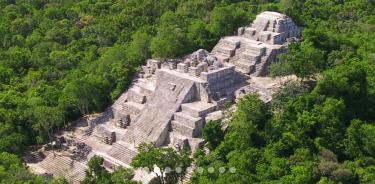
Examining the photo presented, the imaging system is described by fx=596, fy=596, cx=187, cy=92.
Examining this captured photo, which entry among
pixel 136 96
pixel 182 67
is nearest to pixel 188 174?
pixel 136 96

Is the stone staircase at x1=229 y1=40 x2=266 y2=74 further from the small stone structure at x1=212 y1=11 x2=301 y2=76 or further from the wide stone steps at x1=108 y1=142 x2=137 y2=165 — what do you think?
the wide stone steps at x1=108 y1=142 x2=137 y2=165

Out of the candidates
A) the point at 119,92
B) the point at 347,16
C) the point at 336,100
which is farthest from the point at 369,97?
the point at 347,16

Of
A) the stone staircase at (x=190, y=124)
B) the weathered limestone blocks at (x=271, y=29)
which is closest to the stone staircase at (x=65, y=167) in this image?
the stone staircase at (x=190, y=124)

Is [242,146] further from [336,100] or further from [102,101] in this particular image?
[102,101]

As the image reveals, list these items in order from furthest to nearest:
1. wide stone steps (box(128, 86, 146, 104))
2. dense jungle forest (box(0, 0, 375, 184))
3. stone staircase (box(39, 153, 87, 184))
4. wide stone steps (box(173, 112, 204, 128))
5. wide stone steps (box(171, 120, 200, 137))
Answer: wide stone steps (box(128, 86, 146, 104))
stone staircase (box(39, 153, 87, 184))
wide stone steps (box(171, 120, 200, 137))
wide stone steps (box(173, 112, 204, 128))
dense jungle forest (box(0, 0, 375, 184))

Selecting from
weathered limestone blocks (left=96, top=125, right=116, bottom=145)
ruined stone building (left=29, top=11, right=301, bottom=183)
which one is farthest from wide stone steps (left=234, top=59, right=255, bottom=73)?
weathered limestone blocks (left=96, top=125, right=116, bottom=145)

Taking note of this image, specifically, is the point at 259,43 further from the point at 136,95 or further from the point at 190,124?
the point at 190,124

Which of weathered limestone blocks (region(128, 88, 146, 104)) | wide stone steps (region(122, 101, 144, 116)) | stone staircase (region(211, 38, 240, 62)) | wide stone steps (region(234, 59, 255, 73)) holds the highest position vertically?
stone staircase (region(211, 38, 240, 62))
